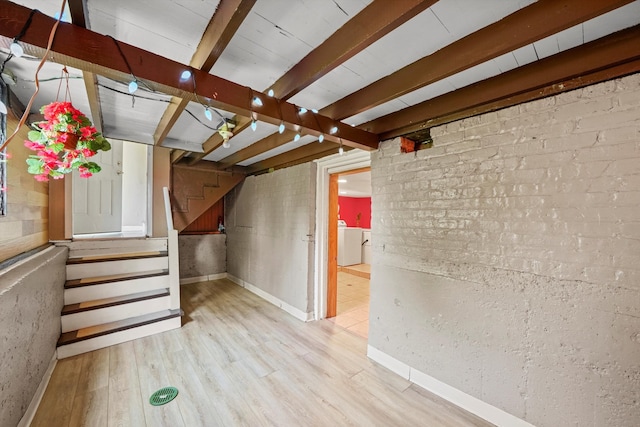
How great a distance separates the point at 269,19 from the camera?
107 cm

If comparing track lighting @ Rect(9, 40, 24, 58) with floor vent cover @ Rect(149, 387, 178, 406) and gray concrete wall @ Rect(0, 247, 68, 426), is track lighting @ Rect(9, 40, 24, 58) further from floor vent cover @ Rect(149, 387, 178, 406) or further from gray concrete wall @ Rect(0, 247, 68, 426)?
floor vent cover @ Rect(149, 387, 178, 406)

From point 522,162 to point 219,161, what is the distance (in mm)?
4093

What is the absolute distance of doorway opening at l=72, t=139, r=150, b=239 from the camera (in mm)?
3918

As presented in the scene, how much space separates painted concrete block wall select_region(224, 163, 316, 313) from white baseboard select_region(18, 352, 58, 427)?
7.56ft

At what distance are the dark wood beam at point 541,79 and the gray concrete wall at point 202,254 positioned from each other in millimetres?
4516

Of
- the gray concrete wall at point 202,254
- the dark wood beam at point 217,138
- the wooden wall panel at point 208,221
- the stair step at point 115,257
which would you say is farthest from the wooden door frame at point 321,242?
the wooden wall panel at point 208,221

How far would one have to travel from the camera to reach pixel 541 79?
131 cm

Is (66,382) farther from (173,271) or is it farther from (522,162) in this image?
(522,162)

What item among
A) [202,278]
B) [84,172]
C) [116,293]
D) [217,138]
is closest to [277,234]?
[217,138]

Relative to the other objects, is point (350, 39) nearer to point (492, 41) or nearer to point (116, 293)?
point (492, 41)

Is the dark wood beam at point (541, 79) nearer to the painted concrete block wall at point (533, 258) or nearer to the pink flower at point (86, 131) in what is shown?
the painted concrete block wall at point (533, 258)

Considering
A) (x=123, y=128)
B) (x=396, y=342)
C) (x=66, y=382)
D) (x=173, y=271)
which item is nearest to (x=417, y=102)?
(x=396, y=342)

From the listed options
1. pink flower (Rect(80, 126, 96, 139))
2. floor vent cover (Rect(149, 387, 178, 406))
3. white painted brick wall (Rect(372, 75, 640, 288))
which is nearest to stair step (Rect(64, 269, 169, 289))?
floor vent cover (Rect(149, 387, 178, 406))

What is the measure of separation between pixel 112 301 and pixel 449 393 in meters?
3.45
